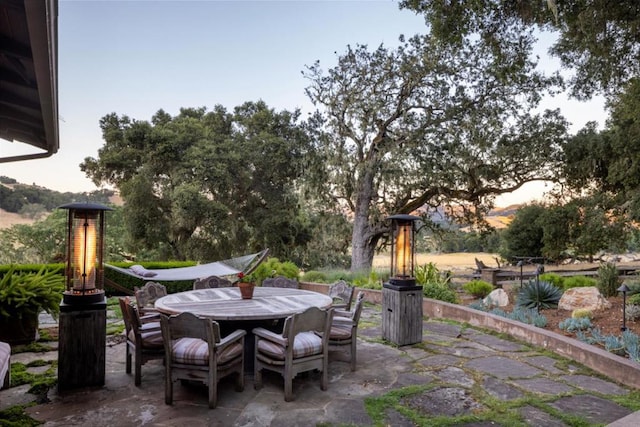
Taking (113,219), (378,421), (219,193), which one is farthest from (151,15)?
(113,219)

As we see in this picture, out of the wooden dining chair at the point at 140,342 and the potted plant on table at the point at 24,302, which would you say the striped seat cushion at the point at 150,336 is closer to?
the wooden dining chair at the point at 140,342

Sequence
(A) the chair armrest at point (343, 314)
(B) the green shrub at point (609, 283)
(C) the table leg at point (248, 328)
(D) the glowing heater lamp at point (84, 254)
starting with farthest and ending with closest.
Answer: (B) the green shrub at point (609, 283) < (A) the chair armrest at point (343, 314) < (C) the table leg at point (248, 328) < (D) the glowing heater lamp at point (84, 254)

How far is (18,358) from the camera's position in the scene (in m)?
3.62

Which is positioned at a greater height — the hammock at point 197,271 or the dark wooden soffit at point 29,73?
the dark wooden soffit at point 29,73

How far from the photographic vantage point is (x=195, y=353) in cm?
262

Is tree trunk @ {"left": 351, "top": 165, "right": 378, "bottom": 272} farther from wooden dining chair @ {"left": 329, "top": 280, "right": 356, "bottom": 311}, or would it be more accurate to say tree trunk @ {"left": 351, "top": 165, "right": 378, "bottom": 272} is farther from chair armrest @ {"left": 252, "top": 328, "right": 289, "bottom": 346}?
chair armrest @ {"left": 252, "top": 328, "right": 289, "bottom": 346}

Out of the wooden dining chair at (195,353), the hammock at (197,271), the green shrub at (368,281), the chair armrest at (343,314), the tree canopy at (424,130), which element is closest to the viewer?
the wooden dining chair at (195,353)

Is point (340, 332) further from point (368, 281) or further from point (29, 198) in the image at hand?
point (29, 198)

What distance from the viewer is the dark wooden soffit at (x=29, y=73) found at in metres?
1.50

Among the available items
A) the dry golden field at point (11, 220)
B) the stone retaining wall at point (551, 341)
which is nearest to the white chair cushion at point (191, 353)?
the stone retaining wall at point (551, 341)

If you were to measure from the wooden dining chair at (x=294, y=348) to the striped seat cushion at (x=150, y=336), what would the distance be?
2.36 ft

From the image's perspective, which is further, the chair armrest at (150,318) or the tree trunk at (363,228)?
the tree trunk at (363,228)

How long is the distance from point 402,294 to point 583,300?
272cm

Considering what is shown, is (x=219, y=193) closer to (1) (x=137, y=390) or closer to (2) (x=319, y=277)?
(2) (x=319, y=277)
